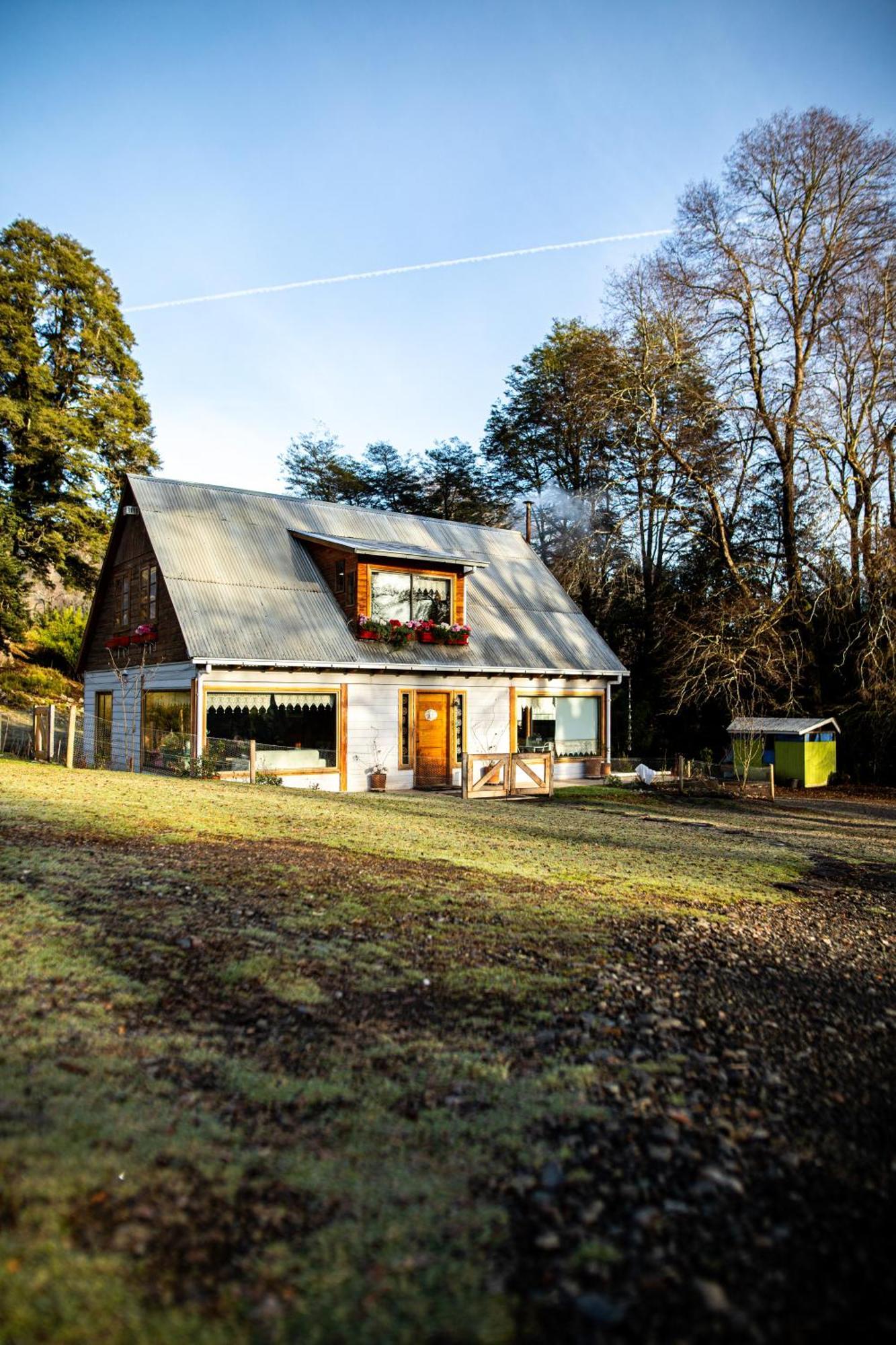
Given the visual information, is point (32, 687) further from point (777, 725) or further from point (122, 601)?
point (777, 725)

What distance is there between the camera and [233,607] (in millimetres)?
17531

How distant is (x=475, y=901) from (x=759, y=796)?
517 inches

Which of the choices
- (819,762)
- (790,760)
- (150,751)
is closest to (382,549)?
(150,751)

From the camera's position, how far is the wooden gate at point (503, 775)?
17.0 metres

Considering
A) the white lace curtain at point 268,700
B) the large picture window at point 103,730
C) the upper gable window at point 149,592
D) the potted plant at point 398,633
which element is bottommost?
the large picture window at point 103,730

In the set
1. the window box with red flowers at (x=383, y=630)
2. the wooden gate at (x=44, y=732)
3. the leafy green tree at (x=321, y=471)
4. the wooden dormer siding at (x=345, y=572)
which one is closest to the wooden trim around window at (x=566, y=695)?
the window box with red flowers at (x=383, y=630)

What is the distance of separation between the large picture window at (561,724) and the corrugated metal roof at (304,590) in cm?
98

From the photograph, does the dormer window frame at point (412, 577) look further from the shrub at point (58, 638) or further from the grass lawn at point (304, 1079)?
the shrub at point (58, 638)

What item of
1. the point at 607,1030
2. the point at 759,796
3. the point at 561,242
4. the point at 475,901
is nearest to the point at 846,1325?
the point at 607,1030

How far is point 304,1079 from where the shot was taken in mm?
3525

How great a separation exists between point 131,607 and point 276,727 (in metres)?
5.41

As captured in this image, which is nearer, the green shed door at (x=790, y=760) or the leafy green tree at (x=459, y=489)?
the green shed door at (x=790, y=760)

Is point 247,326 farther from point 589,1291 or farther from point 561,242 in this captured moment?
point 589,1291

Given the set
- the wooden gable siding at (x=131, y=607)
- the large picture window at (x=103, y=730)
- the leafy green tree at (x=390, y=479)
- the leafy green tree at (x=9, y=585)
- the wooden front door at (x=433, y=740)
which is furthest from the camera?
the leafy green tree at (x=390, y=479)
